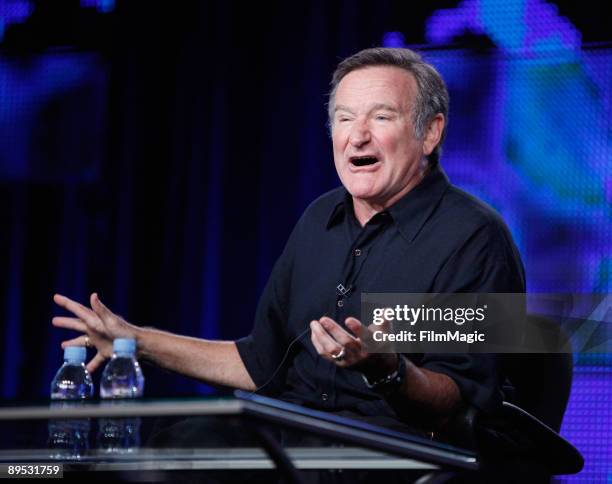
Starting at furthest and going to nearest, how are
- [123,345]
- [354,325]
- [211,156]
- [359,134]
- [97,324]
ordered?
[211,156]
[359,134]
[97,324]
[123,345]
[354,325]

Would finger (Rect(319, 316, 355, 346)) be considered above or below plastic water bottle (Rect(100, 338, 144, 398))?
above

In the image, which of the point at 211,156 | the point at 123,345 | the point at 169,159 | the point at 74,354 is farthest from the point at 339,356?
the point at 169,159

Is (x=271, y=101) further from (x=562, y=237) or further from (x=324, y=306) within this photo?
(x=324, y=306)

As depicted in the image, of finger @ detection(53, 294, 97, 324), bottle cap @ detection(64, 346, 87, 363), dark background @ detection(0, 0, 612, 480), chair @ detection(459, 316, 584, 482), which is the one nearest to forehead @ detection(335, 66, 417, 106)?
chair @ detection(459, 316, 584, 482)

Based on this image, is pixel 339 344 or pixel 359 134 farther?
pixel 359 134

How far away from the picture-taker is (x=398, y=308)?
2.04 m

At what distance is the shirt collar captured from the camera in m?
2.16

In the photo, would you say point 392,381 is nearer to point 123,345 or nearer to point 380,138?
point 123,345

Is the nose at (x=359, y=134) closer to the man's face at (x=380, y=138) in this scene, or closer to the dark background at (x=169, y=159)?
the man's face at (x=380, y=138)

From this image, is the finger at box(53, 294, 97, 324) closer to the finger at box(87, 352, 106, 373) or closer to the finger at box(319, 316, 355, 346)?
the finger at box(87, 352, 106, 373)

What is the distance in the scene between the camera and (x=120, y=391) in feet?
7.05

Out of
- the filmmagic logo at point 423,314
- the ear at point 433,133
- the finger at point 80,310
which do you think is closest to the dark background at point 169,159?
the ear at point 433,133

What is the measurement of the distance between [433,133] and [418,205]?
9.8 inches

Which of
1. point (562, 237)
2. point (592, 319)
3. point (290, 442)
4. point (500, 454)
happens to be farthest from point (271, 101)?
point (290, 442)
